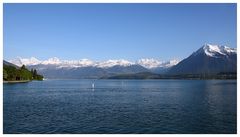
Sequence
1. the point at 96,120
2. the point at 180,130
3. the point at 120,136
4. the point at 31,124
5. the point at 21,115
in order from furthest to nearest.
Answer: the point at 21,115 < the point at 96,120 < the point at 31,124 < the point at 180,130 < the point at 120,136

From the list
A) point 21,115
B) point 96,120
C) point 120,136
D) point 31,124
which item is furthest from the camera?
point 21,115

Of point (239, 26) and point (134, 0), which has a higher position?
point (134, 0)

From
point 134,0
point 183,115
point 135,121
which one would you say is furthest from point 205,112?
point 134,0

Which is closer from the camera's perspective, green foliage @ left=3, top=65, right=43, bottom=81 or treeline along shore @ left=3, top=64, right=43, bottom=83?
treeline along shore @ left=3, top=64, right=43, bottom=83

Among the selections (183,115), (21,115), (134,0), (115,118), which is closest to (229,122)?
(183,115)

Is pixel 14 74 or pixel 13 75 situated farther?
pixel 14 74

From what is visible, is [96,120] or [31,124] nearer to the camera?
[31,124]

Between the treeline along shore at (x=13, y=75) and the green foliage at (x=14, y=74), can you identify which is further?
the green foliage at (x=14, y=74)

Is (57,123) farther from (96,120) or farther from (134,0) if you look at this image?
(134,0)

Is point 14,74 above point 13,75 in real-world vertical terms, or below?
above

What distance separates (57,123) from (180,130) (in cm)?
1305

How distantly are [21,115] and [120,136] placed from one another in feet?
58.7

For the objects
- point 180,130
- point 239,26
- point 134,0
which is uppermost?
point 134,0

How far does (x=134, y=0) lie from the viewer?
3506 cm
